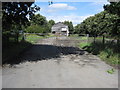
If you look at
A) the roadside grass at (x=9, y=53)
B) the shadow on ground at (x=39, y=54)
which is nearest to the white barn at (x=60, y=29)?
the shadow on ground at (x=39, y=54)

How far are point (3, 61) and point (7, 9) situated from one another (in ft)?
10.9

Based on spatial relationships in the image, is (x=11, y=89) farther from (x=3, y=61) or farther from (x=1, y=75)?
(x=3, y=61)

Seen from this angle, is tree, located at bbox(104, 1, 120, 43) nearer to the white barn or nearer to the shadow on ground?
the shadow on ground

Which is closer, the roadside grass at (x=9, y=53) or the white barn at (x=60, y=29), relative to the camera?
the roadside grass at (x=9, y=53)

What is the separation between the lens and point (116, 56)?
1098cm

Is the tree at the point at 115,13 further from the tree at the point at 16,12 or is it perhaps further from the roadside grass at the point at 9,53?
the roadside grass at the point at 9,53

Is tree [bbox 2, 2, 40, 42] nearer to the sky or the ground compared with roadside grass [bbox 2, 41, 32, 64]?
nearer to the sky

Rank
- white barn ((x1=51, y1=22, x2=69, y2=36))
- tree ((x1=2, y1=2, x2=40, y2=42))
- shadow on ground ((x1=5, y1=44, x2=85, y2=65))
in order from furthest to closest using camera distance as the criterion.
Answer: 1. white barn ((x1=51, y1=22, x2=69, y2=36))
2. shadow on ground ((x1=5, y1=44, x2=85, y2=65))
3. tree ((x1=2, y1=2, x2=40, y2=42))

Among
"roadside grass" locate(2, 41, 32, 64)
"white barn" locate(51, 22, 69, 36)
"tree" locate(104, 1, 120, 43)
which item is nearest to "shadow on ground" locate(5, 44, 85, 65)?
"roadside grass" locate(2, 41, 32, 64)

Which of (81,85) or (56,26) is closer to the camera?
(81,85)

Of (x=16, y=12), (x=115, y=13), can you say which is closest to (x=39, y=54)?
(x=16, y=12)

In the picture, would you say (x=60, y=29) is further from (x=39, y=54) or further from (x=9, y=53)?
(x=9, y=53)

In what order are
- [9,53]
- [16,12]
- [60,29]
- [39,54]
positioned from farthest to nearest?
1. [60,29]
2. [39,54]
3. [9,53]
4. [16,12]

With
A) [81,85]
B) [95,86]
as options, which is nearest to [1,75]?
[81,85]
